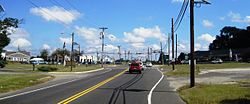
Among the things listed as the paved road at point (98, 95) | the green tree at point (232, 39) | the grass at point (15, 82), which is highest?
the green tree at point (232, 39)

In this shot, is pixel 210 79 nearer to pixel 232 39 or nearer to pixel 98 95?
pixel 98 95

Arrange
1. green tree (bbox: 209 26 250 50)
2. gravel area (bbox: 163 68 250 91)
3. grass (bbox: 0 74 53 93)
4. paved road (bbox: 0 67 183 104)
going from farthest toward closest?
green tree (bbox: 209 26 250 50), gravel area (bbox: 163 68 250 91), grass (bbox: 0 74 53 93), paved road (bbox: 0 67 183 104)

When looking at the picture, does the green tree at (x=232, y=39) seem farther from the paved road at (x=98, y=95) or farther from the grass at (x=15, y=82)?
the paved road at (x=98, y=95)

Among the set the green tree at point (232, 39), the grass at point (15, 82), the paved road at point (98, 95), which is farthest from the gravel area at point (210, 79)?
the green tree at point (232, 39)

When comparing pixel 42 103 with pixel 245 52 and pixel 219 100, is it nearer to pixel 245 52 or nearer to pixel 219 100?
pixel 219 100

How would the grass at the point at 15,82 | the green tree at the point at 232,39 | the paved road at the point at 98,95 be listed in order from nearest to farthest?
the paved road at the point at 98,95 → the grass at the point at 15,82 → the green tree at the point at 232,39

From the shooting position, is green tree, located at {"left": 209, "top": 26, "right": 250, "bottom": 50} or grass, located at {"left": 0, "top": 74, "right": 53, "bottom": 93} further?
green tree, located at {"left": 209, "top": 26, "right": 250, "bottom": 50}

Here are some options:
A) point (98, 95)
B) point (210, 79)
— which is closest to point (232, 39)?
point (210, 79)

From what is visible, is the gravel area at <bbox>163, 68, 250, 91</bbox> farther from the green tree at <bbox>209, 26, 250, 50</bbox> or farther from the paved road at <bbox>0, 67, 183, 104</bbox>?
the green tree at <bbox>209, 26, 250, 50</bbox>

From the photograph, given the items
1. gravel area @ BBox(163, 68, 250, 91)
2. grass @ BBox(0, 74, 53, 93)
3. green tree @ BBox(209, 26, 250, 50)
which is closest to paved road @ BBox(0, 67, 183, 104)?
grass @ BBox(0, 74, 53, 93)

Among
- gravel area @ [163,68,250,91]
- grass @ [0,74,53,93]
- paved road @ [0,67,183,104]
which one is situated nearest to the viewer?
paved road @ [0,67,183,104]

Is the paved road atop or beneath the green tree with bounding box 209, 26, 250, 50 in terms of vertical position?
beneath

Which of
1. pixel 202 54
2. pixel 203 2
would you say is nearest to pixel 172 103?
pixel 203 2

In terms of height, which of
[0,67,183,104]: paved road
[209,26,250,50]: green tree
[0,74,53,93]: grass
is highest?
[209,26,250,50]: green tree
